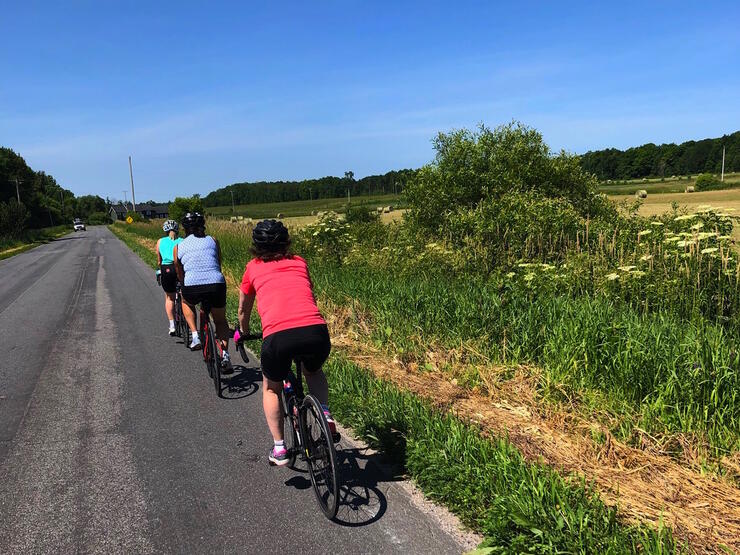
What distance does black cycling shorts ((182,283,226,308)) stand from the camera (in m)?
5.96

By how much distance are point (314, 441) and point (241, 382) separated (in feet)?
9.56

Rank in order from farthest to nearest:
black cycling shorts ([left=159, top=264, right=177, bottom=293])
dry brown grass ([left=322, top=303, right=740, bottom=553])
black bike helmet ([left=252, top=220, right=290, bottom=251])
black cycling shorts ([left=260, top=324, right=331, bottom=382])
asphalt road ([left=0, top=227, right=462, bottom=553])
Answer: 1. black cycling shorts ([left=159, top=264, right=177, bottom=293])
2. black bike helmet ([left=252, top=220, right=290, bottom=251])
3. black cycling shorts ([left=260, top=324, right=331, bottom=382])
4. asphalt road ([left=0, top=227, right=462, bottom=553])
5. dry brown grass ([left=322, top=303, right=740, bottom=553])

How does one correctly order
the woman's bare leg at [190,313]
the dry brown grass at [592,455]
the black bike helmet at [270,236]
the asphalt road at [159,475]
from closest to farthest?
the dry brown grass at [592,455]
the asphalt road at [159,475]
the black bike helmet at [270,236]
the woman's bare leg at [190,313]

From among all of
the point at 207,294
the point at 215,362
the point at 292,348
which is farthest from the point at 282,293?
the point at 207,294

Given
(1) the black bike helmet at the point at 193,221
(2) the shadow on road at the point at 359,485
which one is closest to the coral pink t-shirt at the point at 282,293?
(2) the shadow on road at the point at 359,485

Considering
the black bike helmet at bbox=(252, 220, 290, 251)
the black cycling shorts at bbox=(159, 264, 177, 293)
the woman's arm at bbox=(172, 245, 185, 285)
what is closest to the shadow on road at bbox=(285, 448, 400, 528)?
the black bike helmet at bbox=(252, 220, 290, 251)

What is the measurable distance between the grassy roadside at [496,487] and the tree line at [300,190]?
409 ft

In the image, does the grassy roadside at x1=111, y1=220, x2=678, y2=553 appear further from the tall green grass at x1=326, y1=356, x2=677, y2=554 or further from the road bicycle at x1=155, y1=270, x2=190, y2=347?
the road bicycle at x1=155, y1=270, x2=190, y2=347

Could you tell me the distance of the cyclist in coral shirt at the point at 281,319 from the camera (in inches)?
131

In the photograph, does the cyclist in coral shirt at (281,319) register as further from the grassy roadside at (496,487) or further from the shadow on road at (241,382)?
the shadow on road at (241,382)

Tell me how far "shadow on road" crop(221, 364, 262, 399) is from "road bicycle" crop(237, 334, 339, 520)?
6.59 ft

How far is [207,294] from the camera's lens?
599 cm

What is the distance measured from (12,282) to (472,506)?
19.5 meters

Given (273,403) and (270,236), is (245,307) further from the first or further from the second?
(273,403)
